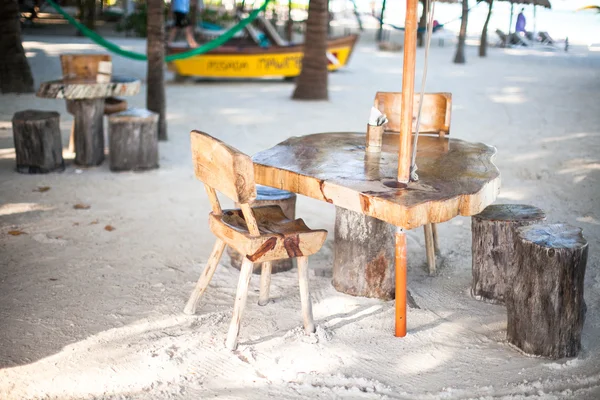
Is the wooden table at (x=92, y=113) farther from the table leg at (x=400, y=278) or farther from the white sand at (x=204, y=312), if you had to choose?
the table leg at (x=400, y=278)

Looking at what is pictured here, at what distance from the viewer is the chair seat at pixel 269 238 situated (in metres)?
2.90

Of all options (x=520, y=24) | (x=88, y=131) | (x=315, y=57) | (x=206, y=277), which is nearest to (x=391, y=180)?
(x=206, y=277)

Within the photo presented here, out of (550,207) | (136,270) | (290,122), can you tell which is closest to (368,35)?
(290,122)

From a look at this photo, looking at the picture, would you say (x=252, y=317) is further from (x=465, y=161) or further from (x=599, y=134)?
(x=599, y=134)

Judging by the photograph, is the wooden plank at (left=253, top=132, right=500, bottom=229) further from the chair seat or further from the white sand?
the white sand

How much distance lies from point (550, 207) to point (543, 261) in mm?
2408

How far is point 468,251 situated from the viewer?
14.2ft

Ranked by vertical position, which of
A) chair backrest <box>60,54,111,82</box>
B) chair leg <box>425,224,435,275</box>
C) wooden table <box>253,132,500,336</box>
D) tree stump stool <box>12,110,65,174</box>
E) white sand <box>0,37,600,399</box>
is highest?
chair backrest <box>60,54,111,82</box>

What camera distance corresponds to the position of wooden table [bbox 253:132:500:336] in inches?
106

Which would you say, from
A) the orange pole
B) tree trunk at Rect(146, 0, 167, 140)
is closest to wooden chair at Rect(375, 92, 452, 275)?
the orange pole

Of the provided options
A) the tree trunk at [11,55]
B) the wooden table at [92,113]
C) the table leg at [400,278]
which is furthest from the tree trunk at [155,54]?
the table leg at [400,278]

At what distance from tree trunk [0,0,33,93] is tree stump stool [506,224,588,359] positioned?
832 cm

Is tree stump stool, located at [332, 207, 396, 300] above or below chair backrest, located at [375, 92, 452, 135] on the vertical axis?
below

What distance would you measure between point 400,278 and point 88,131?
13.0 ft
